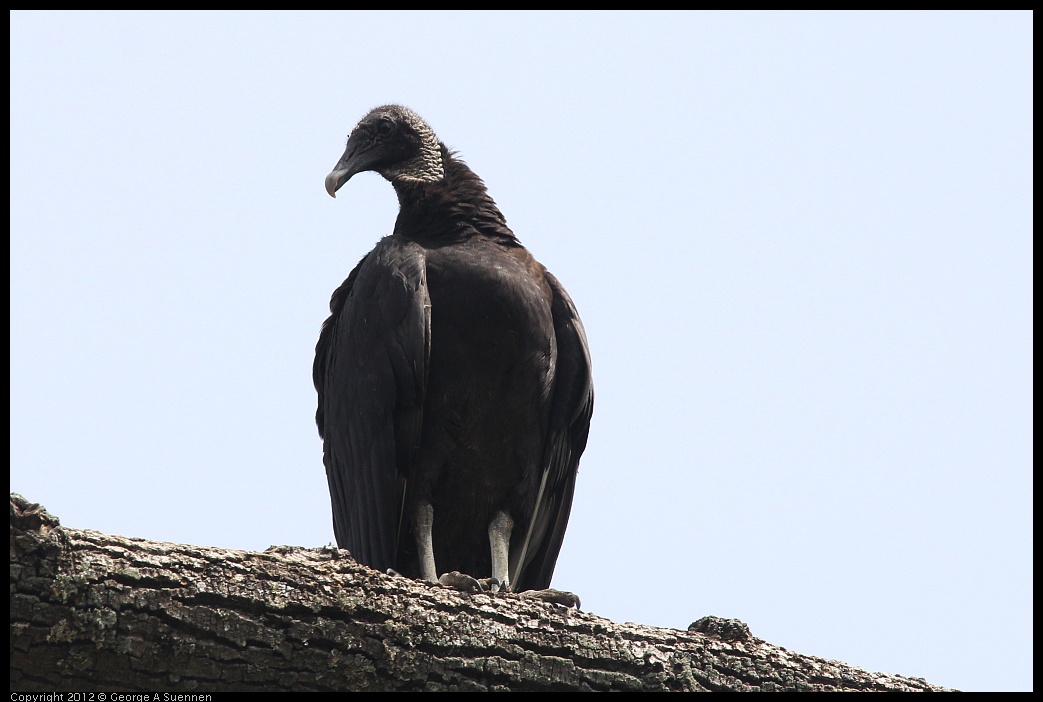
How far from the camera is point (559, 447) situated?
455 cm

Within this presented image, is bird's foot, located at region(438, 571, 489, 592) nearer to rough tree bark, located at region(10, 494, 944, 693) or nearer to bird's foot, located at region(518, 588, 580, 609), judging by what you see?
bird's foot, located at region(518, 588, 580, 609)

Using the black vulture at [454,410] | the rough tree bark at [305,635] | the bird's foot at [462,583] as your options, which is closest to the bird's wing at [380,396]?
the black vulture at [454,410]

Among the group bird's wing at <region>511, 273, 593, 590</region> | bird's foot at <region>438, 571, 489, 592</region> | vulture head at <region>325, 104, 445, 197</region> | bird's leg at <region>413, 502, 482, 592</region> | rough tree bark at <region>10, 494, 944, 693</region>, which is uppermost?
vulture head at <region>325, 104, 445, 197</region>

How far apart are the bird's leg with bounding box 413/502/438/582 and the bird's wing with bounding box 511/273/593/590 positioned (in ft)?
1.37

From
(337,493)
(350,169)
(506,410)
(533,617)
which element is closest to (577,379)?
(506,410)

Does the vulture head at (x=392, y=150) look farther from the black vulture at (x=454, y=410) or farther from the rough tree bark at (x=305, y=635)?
the rough tree bark at (x=305, y=635)

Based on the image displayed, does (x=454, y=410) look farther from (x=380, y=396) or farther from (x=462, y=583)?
(x=462, y=583)

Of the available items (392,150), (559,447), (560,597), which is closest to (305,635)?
(560,597)

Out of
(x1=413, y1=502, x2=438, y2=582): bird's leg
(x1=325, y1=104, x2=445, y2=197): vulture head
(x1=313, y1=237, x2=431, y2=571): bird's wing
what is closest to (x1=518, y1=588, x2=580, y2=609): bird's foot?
(x1=413, y1=502, x2=438, y2=582): bird's leg

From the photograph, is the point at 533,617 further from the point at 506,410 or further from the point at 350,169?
the point at 350,169

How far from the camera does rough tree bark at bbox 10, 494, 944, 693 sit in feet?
8.04

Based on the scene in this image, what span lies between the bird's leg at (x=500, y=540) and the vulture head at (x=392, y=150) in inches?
59.7
